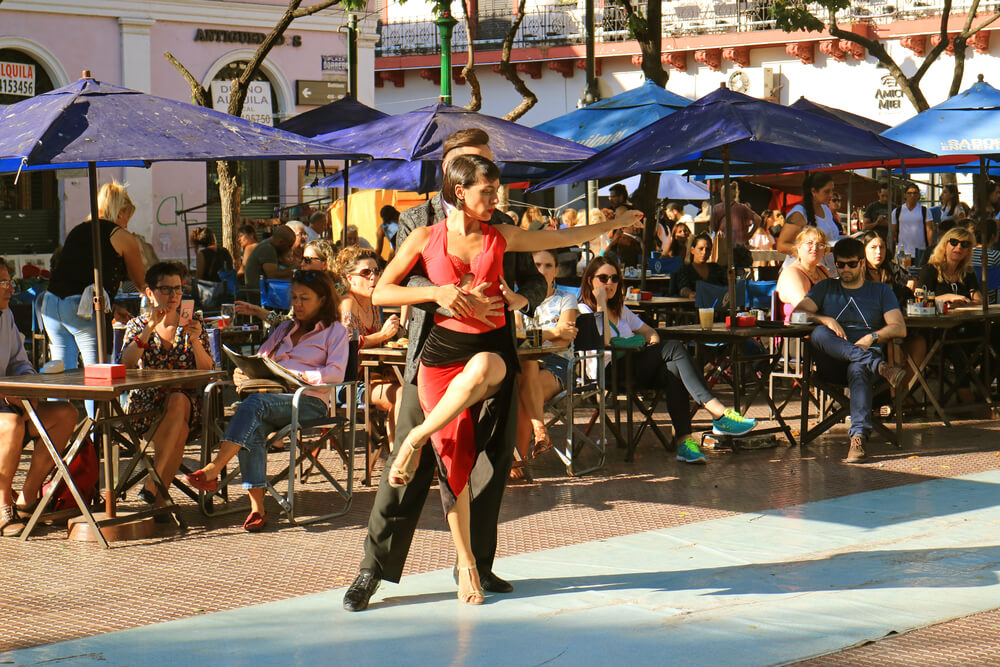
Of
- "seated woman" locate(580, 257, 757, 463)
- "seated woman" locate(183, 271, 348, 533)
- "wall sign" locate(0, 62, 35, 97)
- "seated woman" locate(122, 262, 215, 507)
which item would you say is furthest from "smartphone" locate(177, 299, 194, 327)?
"wall sign" locate(0, 62, 35, 97)

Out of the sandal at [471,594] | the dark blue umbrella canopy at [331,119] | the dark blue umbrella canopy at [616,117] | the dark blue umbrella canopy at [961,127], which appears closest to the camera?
the sandal at [471,594]

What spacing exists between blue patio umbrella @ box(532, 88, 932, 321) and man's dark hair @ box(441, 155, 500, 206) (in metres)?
4.45

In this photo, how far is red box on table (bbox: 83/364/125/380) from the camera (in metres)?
6.92

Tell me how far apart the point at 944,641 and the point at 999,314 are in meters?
6.35

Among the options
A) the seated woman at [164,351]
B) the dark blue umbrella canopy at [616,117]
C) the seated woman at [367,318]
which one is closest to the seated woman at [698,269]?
the dark blue umbrella canopy at [616,117]

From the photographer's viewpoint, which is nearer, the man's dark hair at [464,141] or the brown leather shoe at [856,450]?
the man's dark hair at [464,141]

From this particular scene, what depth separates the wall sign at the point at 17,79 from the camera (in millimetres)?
22719

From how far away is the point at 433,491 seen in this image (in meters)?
8.49

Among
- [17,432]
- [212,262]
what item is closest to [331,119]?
[212,262]

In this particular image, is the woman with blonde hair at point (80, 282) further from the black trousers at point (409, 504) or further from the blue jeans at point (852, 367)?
the blue jeans at point (852, 367)

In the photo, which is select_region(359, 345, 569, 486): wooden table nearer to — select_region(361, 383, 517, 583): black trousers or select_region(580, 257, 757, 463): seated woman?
select_region(580, 257, 757, 463): seated woman

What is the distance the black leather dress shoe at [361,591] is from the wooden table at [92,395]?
1.78 metres

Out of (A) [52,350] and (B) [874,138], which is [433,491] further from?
(B) [874,138]

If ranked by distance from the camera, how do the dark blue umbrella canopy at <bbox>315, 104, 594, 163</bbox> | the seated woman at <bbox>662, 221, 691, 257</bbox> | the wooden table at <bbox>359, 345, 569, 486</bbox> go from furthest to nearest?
1. the seated woman at <bbox>662, 221, 691, 257</bbox>
2. the dark blue umbrella canopy at <bbox>315, 104, 594, 163</bbox>
3. the wooden table at <bbox>359, 345, 569, 486</bbox>
